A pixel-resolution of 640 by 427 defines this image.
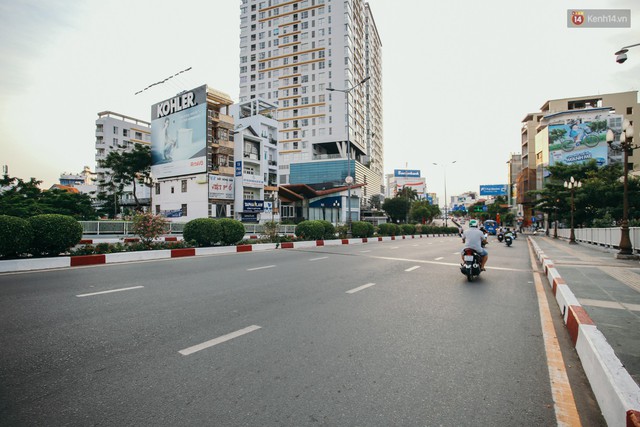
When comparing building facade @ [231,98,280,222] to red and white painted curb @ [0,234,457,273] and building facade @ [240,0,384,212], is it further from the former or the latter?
building facade @ [240,0,384,212]

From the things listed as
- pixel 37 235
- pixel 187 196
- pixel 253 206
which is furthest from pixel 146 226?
pixel 187 196

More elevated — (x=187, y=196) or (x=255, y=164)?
(x=255, y=164)

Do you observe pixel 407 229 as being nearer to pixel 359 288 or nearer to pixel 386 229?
pixel 386 229

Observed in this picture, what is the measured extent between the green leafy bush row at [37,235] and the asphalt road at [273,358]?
4.08m

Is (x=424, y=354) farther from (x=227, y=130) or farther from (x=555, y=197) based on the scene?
(x=227, y=130)

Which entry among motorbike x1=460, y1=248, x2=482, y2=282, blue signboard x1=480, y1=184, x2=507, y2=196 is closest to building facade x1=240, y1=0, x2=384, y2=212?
blue signboard x1=480, y1=184, x2=507, y2=196

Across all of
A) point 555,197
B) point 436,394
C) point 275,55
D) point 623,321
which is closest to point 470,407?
point 436,394

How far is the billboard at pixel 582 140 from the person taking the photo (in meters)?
53.9

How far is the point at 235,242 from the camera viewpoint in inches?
667

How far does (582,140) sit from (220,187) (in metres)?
59.2

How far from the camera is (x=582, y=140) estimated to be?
182 feet

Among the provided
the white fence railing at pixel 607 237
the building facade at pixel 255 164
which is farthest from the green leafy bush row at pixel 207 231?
the building facade at pixel 255 164

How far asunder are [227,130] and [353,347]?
142 ft

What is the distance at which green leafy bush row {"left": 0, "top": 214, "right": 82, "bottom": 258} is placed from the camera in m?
8.98
